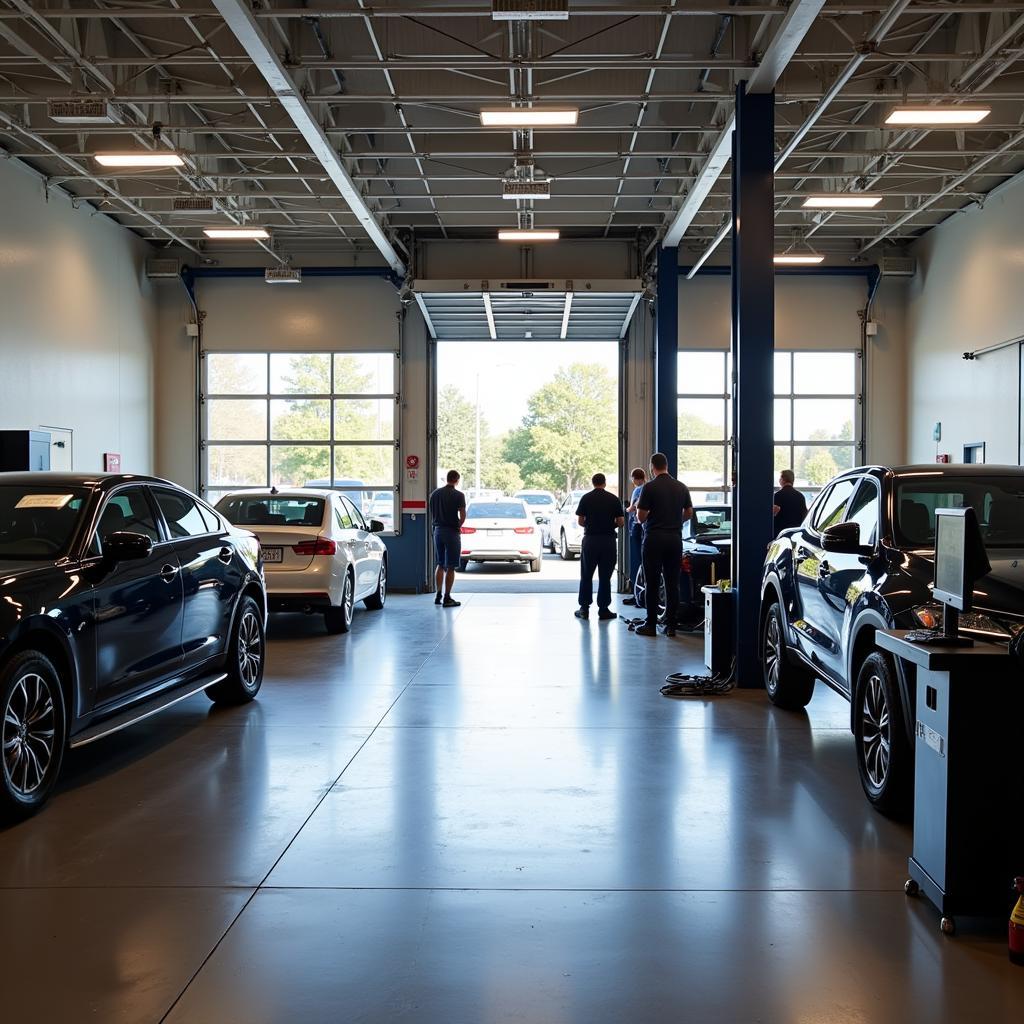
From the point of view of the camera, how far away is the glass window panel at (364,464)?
1791 centimetres

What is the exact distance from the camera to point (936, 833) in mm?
3656

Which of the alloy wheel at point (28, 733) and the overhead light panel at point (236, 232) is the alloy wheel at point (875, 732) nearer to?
the alloy wheel at point (28, 733)

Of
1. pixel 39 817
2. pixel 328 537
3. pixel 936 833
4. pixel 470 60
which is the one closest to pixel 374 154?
pixel 470 60

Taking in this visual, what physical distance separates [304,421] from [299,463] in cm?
74

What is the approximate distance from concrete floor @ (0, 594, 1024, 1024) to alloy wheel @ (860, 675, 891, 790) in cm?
21

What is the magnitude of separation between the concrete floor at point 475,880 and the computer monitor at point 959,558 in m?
1.15

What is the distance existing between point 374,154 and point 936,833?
10623 millimetres

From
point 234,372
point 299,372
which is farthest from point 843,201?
point 234,372

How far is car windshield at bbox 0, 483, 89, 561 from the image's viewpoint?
523 centimetres

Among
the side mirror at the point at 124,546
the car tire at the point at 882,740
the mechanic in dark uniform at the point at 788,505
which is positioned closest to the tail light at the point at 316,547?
the side mirror at the point at 124,546

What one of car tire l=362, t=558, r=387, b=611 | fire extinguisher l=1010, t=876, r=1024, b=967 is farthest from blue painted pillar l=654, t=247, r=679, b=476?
fire extinguisher l=1010, t=876, r=1024, b=967

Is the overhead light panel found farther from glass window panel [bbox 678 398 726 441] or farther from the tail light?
glass window panel [bbox 678 398 726 441]

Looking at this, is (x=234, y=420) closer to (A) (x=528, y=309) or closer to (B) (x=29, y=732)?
(A) (x=528, y=309)

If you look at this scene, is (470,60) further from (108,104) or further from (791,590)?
(791,590)
